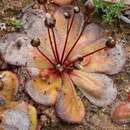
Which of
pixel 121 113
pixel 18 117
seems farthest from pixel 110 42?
pixel 18 117

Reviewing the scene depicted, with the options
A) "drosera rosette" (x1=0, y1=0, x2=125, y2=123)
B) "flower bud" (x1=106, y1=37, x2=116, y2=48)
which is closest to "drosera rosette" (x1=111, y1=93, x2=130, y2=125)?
"drosera rosette" (x1=0, y1=0, x2=125, y2=123)

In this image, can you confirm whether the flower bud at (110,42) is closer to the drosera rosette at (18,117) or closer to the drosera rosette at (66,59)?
the drosera rosette at (66,59)

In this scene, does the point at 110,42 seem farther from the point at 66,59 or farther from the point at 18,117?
the point at 18,117

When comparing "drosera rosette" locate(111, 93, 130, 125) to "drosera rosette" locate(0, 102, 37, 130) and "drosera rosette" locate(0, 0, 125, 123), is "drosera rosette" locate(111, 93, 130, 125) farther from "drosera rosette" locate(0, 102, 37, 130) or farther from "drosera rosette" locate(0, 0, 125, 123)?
"drosera rosette" locate(0, 102, 37, 130)

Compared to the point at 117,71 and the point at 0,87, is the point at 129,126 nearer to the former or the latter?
the point at 117,71

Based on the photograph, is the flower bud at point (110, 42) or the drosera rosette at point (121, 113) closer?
the flower bud at point (110, 42)

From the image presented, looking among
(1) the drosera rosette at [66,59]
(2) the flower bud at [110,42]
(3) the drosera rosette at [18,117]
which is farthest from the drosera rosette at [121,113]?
(3) the drosera rosette at [18,117]

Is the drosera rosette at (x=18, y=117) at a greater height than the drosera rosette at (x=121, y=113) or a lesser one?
greater
